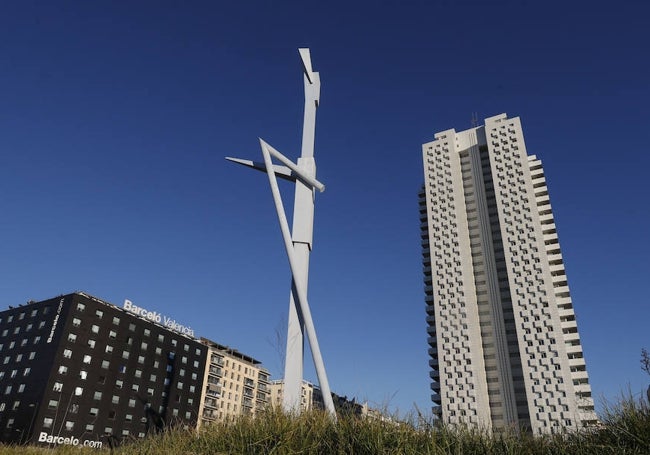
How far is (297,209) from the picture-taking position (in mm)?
19141

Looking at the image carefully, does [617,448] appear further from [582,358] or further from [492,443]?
[582,358]

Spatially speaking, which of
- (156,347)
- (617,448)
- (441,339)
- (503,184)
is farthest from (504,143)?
(617,448)

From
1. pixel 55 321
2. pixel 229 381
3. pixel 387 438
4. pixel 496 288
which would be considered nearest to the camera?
pixel 387 438

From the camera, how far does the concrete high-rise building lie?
238ft

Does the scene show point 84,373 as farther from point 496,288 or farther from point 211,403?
point 496,288

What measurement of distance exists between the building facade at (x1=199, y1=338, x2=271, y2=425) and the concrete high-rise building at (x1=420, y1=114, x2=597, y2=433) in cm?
3421

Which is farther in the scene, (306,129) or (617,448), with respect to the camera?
(306,129)

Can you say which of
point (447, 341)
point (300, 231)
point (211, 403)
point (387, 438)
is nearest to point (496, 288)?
point (447, 341)

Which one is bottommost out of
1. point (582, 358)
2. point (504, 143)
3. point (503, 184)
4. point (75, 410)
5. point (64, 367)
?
point (75, 410)

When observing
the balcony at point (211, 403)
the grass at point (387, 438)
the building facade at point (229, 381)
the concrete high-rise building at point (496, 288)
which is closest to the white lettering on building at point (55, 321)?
the building facade at point (229, 381)

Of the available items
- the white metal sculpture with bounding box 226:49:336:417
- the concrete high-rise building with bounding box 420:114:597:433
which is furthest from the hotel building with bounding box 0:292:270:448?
the white metal sculpture with bounding box 226:49:336:417

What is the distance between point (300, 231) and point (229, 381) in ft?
273

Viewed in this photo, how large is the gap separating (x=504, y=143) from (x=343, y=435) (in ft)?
306

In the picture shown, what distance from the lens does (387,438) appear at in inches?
357
